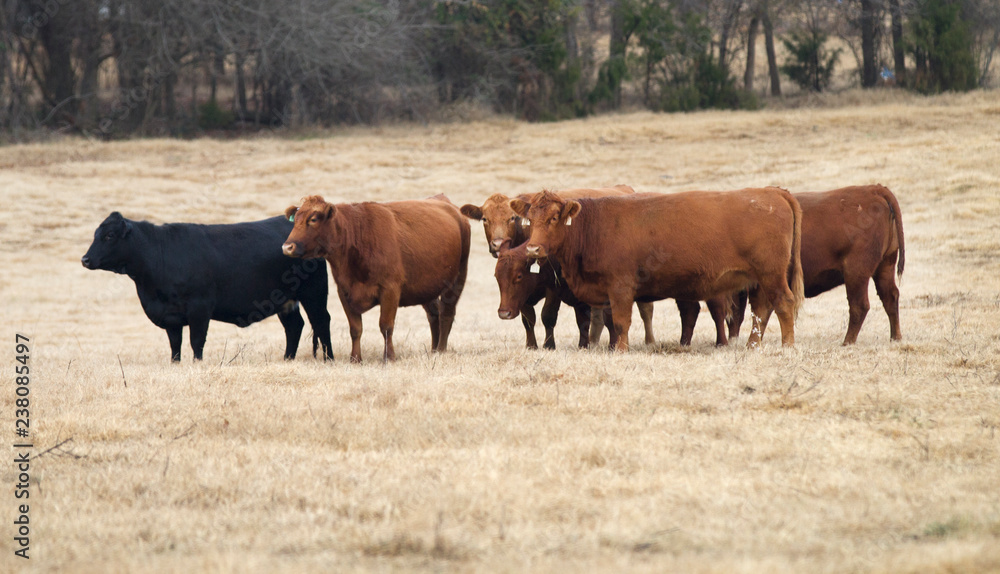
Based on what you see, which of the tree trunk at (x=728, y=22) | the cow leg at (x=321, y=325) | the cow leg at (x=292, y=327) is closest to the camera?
the cow leg at (x=321, y=325)

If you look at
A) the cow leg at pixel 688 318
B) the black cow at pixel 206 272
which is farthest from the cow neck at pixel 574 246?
the black cow at pixel 206 272

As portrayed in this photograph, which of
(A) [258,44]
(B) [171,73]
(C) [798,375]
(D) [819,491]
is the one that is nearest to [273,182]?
(A) [258,44]

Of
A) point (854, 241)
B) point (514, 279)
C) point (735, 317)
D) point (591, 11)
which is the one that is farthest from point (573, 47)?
point (514, 279)

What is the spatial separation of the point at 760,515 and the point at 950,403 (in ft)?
7.91

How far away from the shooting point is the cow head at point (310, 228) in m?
8.89

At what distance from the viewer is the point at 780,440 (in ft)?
17.5

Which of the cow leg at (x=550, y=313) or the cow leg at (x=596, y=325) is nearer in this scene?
the cow leg at (x=550, y=313)

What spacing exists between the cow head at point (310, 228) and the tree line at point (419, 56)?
2156cm

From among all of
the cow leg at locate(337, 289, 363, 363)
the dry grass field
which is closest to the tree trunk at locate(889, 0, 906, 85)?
the dry grass field

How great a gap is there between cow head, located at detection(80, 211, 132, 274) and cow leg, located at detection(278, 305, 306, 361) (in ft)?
5.66

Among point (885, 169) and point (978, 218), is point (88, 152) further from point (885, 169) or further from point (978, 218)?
point (978, 218)

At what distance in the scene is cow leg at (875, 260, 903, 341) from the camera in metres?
9.35

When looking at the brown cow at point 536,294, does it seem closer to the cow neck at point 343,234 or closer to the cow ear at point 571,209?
the cow ear at point 571,209

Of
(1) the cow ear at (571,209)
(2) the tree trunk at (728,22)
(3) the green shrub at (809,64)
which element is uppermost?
(2) the tree trunk at (728,22)
